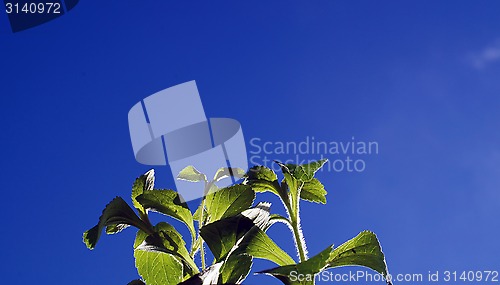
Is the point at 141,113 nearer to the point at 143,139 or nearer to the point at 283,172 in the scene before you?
the point at 143,139

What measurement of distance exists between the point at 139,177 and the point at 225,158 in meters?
0.20

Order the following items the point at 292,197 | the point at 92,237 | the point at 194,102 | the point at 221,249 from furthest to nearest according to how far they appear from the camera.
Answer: the point at 194,102 → the point at 292,197 → the point at 92,237 → the point at 221,249

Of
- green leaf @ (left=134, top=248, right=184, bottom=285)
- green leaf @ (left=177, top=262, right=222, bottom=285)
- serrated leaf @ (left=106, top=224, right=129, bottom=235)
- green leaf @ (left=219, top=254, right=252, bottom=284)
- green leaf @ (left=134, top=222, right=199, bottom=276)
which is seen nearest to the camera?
green leaf @ (left=177, top=262, right=222, bottom=285)

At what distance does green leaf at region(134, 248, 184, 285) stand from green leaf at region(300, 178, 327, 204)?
0.35 metres

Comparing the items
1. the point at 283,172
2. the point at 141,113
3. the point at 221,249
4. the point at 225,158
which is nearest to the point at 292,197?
the point at 283,172

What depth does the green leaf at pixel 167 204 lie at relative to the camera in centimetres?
113

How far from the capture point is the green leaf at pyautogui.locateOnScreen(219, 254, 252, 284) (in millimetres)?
913

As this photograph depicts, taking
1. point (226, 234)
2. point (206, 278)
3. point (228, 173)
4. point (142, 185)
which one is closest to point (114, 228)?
point (142, 185)

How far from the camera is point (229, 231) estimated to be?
37.7 inches

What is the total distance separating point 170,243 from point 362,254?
0.39m

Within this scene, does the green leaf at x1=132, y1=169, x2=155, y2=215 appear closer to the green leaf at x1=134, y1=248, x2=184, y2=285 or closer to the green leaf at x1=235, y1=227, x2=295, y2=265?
the green leaf at x1=134, y1=248, x2=184, y2=285

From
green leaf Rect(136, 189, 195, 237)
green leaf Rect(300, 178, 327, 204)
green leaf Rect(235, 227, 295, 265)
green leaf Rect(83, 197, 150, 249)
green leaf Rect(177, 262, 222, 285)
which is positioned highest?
green leaf Rect(300, 178, 327, 204)

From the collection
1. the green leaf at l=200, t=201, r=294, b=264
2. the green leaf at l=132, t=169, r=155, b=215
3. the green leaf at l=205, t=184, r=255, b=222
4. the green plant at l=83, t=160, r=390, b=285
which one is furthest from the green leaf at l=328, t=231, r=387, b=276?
the green leaf at l=132, t=169, r=155, b=215

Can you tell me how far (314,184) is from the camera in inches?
50.0
